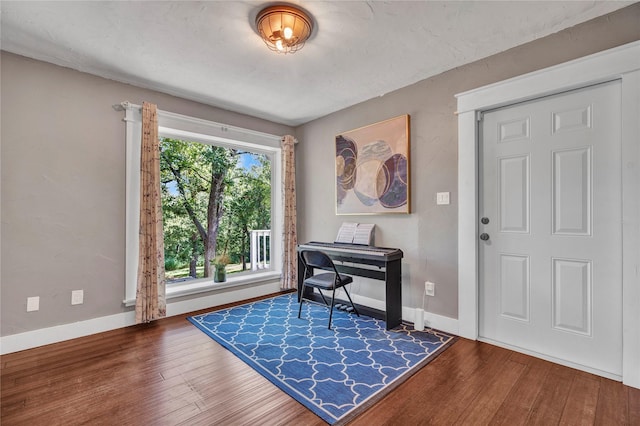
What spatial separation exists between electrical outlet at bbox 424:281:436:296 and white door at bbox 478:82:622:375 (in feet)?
1.35

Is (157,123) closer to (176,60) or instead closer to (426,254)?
(176,60)

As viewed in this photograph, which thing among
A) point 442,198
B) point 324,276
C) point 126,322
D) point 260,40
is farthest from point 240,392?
point 260,40

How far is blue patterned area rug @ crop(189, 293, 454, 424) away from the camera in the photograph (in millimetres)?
1817

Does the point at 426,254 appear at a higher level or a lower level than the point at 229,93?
lower

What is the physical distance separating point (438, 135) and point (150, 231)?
118 inches

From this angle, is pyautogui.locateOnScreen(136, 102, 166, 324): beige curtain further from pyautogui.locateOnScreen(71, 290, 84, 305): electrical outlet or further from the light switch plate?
the light switch plate

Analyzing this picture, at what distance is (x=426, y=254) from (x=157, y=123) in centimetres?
305

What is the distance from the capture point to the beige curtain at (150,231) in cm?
295

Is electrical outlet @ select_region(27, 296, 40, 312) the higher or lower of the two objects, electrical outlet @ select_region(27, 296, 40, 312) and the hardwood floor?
the higher

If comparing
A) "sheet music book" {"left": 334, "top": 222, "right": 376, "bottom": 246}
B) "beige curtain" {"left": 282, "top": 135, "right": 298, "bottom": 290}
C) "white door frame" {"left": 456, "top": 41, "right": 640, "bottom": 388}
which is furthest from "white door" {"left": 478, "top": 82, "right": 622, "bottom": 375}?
"beige curtain" {"left": 282, "top": 135, "right": 298, "bottom": 290}

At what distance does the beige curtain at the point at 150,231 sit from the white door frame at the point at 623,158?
2.93m

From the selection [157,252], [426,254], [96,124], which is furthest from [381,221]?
[96,124]

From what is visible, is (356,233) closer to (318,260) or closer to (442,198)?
(318,260)

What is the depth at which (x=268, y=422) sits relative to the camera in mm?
1578
